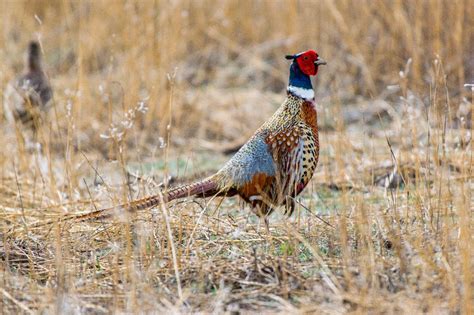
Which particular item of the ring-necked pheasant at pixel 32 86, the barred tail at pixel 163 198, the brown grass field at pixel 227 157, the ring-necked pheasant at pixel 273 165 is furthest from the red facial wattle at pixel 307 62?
the ring-necked pheasant at pixel 32 86

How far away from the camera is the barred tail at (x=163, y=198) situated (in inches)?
135

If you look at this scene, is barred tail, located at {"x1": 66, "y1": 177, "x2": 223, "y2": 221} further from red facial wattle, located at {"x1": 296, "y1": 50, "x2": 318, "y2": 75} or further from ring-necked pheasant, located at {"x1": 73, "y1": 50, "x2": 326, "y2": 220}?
red facial wattle, located at {"x1": 296, "y1": 50, "x2": 318, "y2": 75}

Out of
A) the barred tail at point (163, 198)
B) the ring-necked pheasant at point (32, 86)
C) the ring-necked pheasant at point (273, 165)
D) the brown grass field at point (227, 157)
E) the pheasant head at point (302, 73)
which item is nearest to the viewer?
the brown grass field at point (227, 157)

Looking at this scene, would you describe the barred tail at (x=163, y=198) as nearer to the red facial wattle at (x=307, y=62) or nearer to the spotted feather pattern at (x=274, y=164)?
the spotted feather pattern at (x=274, y=164)

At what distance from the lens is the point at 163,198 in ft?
11.5

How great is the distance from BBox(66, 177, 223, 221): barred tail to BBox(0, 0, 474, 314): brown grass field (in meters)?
0.06

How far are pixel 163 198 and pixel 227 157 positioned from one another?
2.48m

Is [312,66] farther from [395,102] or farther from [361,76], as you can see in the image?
[361,76]

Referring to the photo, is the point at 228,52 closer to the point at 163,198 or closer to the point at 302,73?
the point at 302,73

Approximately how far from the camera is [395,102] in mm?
6566

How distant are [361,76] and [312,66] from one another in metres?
3.25

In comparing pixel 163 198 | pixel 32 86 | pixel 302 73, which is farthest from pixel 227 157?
pixel 163 198

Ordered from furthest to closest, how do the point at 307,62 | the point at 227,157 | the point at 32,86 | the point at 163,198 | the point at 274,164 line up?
the point at 32,86
the point at 227,157
the point at 307,62
the point at 274,164
the point at 163,198

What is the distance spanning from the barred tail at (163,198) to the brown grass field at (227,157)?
6 cm
